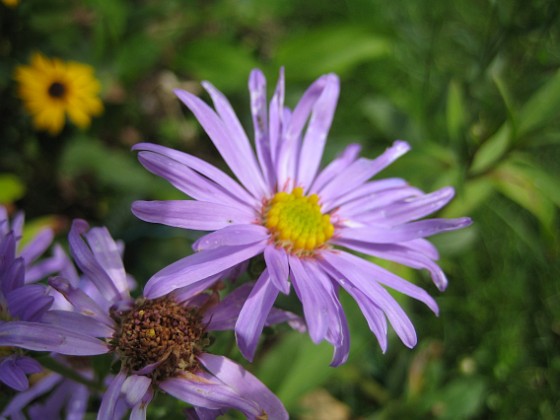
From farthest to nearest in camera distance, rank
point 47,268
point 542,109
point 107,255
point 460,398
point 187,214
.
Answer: point 460,398
point 542,109
point 47,268
point 107,255
point 187,214

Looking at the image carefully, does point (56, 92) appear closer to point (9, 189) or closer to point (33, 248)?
point (9, 189)

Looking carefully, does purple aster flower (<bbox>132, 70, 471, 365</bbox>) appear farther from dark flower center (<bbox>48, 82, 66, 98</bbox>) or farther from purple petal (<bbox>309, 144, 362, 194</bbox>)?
dark flower center (<bbox>48, 82, 66, 98</bbox>)

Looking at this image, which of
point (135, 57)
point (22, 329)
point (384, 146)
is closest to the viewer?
point (22, 329)

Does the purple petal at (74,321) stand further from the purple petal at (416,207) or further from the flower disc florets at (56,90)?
the flower disc florets at (56,90)

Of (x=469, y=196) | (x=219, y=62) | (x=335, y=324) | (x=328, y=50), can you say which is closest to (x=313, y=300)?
(x=335, y=324)

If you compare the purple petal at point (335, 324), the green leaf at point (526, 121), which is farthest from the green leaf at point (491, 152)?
the purple petal at point (335, 324)
